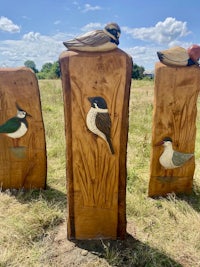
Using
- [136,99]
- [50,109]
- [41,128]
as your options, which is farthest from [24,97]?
[136,99]

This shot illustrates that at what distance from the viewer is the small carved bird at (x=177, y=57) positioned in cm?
306

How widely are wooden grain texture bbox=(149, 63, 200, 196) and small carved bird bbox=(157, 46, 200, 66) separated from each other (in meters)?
0.05

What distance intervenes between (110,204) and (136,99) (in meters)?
7.44

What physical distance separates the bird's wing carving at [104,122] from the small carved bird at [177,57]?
3.81 feet

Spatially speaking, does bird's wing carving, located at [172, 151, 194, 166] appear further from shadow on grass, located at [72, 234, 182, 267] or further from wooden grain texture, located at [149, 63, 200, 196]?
shadow on grass, located at [72, 234, 182, 267]

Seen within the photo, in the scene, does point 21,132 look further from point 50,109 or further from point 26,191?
point 50,109

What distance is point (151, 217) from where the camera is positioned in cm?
309

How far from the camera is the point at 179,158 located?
342 centimetres

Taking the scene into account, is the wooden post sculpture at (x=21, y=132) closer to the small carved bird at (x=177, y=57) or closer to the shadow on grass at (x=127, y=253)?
the shadow on grass at (x=127, y=253)

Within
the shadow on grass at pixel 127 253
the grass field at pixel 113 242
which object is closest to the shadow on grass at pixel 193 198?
the grass field at pixel 113 242

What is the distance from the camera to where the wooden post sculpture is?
329cm

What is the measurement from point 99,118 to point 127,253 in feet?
3.78

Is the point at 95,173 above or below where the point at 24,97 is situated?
below

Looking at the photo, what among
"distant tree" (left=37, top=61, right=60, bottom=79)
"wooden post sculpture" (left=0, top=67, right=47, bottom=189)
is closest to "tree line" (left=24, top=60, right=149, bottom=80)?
"distant tree" (left=37, top=61, right=60, bottom=79)
